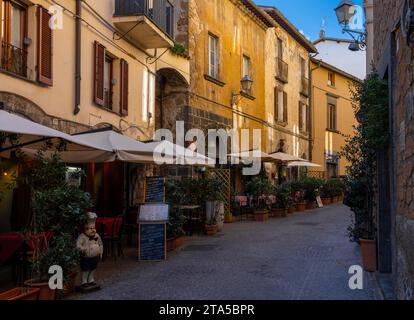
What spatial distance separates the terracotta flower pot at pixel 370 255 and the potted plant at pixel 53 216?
173 inches

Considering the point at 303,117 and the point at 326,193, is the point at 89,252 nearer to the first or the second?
the point at 326,193

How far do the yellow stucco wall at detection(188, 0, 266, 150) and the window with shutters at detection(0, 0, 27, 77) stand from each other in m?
8.08

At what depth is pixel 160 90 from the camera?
1706 centimetres

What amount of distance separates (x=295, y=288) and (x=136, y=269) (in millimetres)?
2870

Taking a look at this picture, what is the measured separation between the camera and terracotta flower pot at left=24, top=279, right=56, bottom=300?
6160 mm

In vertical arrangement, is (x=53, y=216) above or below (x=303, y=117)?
below

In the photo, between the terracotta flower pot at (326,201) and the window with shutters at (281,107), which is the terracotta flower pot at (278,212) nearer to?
the window with shutters at (281,107)

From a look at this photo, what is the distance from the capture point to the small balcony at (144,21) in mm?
12773

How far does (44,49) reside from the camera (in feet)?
32.1

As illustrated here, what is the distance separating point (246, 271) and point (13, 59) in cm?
533

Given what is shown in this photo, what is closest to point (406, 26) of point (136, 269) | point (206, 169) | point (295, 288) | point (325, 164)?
point (295, 288)

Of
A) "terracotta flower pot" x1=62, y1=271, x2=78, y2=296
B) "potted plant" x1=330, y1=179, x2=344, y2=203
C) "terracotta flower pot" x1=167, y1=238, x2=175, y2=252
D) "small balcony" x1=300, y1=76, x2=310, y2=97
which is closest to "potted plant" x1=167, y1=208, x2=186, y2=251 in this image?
"terracotta flower pot" x1=167, y1=238, x2=175, y2=252

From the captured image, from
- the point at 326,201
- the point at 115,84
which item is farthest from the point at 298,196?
the point at 115,84

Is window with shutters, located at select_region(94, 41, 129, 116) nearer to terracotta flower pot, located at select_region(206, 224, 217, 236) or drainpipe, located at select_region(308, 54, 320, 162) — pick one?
terracotta flower pot, located at select_region(206, 224, 217, 236)
